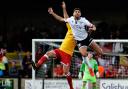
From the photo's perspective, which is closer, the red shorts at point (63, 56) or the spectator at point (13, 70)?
the red shorts at point (63, 56)

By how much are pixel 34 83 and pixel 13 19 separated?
893 centimetres

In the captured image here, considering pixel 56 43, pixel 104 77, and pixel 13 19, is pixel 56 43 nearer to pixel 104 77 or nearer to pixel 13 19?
pixel 104 77

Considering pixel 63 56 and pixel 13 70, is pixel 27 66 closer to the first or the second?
pixel 13 70

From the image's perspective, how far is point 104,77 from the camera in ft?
63.7

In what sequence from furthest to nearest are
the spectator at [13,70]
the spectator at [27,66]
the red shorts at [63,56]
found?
the spectator at [13,70] < the spectator at [27,66] < the red shorts at [63,56]

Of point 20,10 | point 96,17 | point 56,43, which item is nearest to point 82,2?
point 96,17

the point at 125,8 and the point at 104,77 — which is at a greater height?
the point at 125,8

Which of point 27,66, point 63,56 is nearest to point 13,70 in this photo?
point 27,66

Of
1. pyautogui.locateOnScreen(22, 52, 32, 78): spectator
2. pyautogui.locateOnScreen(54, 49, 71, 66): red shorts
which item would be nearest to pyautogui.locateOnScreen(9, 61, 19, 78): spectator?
pyautogui.locateOnScreen(22, 52, 32, 78): spectator

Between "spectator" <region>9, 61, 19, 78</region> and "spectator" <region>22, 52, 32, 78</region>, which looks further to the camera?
"spectator" <region>9, 61, 19, 78</region>

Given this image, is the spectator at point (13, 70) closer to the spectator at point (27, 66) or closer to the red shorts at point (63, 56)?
the spectator at point (27, 66)

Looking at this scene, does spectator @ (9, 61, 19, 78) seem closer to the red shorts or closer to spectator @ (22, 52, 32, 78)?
spectator @ (22, 52, 32, 78)

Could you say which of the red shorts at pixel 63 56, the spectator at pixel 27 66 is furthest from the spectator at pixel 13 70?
the red shorts at pixel 63 56

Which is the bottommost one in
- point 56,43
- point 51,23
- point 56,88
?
point 56,88
